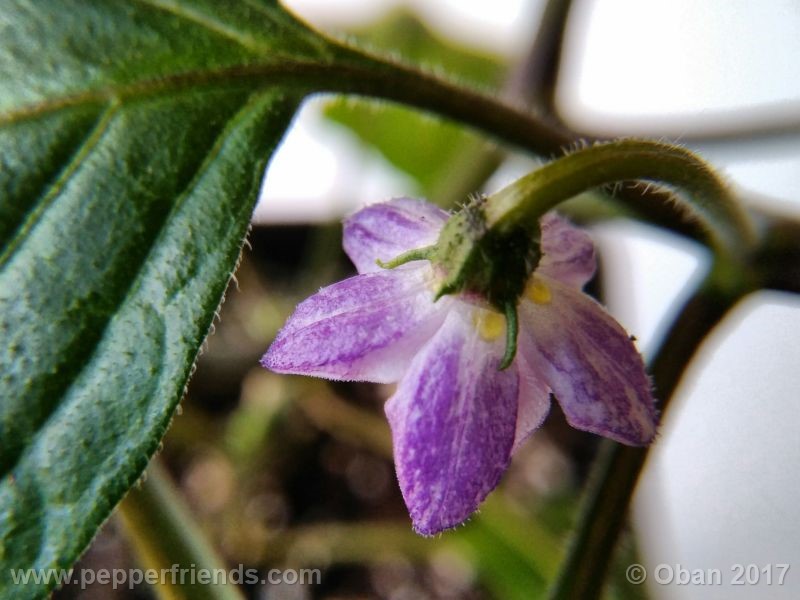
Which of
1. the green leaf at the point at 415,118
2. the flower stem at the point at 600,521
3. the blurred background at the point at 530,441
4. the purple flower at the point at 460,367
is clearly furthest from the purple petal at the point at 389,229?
the green leaf at the point at 415,118

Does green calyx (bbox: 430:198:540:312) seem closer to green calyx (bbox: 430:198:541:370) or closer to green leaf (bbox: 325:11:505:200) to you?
green calyx (bbox: 430:198:541:370)

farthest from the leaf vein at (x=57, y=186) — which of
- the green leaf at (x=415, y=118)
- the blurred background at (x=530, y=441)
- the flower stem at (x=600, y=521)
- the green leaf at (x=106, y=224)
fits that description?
the green leaf at (x=415, y=118)

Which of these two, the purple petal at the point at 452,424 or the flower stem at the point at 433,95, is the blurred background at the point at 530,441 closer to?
the flower stem at the point at 433,95

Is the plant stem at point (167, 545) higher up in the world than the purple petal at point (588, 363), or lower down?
lower down

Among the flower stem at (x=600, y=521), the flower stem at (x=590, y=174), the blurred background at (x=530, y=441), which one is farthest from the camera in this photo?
the blurred background at (x=530, y=441)

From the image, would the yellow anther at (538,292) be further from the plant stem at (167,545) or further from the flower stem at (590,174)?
the plant stem at (167,545)

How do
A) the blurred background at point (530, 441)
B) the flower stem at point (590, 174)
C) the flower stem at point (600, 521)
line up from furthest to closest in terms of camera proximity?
1. the blurred background at point (530, 441)
2. the flower stem at point (600, 521)
3. the flower stem at point (590, 174)

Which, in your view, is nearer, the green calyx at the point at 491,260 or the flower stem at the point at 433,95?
the green calyx at the point at 491,260

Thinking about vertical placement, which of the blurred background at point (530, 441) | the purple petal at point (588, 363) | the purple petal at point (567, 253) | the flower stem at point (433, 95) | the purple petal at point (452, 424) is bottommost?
the blurred background at point (530, 441)
